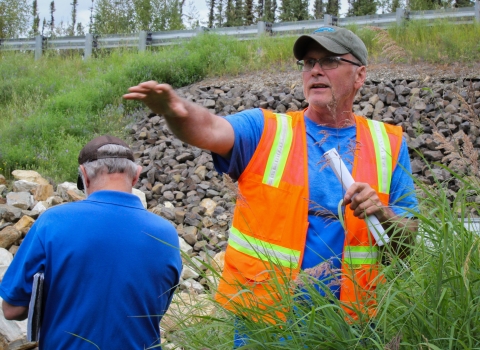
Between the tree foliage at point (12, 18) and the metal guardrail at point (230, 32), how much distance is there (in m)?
4.20

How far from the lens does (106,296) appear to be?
2.89 m

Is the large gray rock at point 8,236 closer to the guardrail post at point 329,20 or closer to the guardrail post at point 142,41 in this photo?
the guardrail post at point 329,20

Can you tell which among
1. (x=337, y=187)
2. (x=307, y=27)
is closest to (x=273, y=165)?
(x=337, y=187)

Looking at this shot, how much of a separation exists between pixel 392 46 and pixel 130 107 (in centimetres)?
1202

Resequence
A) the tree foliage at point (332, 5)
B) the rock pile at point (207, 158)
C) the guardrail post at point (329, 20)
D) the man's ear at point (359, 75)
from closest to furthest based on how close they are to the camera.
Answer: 1. the man's ear at point (359, 75)
2. the rock pile at point (207, 158)
3. the guardrail post at point (329, 20)
4. the tree foliage at point (332, 5)

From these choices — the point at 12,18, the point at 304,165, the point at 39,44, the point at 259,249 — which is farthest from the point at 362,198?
the point at 12,18

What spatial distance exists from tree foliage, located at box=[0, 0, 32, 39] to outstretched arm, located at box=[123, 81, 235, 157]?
26761mm

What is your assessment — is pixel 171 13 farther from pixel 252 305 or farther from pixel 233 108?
pixel 252 305

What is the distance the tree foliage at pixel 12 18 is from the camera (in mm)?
27578

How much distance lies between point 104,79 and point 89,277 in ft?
42.8

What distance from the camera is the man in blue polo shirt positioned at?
286 cm

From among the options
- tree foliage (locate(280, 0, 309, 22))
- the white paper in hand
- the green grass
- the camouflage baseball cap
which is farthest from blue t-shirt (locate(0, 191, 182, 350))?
tree foliage (locate(280, 0, 309, 22))

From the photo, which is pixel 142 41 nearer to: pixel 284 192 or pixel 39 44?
pixel 39 44

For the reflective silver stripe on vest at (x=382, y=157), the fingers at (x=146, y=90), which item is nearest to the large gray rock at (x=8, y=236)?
the reflective silver stripe on vest at (x=382, y=157)
